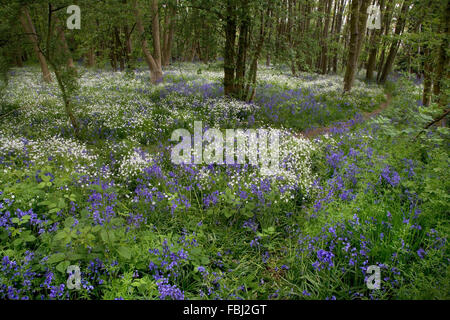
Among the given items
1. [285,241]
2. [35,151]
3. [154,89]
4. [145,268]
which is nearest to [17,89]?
[154,89]

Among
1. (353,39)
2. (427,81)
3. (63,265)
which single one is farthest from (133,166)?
(353,39)

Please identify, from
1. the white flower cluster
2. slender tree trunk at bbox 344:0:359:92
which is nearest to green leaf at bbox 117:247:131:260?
the white flower cluster

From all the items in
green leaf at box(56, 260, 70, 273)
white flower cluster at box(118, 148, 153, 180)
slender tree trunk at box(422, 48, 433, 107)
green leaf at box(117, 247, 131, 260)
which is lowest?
green leaf at box(56, 260, 70, 273)

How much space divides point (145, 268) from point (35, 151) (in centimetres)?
475

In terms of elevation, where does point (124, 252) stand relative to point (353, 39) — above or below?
→ below

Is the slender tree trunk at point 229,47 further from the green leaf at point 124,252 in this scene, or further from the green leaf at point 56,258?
the green leaf at point 56,258

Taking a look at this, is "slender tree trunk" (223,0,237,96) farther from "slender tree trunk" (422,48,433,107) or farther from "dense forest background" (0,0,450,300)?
"slender tree trunk" (422,48,433,107)

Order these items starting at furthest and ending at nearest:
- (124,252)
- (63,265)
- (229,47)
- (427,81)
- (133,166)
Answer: (229,47), (427,81), (133,166), (124,252), (63,265)

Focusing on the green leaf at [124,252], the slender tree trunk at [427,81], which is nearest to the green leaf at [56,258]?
the green leaf at [124,252]

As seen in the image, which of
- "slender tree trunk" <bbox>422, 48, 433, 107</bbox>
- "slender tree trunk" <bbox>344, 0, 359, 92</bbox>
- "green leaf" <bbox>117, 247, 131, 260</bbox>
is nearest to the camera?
"green leaf" <bbox>117, 247, 131, 260</bbox>

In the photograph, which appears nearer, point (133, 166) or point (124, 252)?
point (124, 252)

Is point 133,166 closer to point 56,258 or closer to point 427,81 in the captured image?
point 56,258

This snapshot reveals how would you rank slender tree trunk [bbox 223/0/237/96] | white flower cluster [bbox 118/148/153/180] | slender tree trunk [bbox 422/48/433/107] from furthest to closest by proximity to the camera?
slender tree trunk [bbox 223/0/237/96], slender tree trunk [bbox 422/48/433/107], white flower cluster [bbox 118/148/153/180]

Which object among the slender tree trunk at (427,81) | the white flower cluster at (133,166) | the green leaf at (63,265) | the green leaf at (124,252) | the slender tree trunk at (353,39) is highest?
the slender tree trunk at (353,39)
